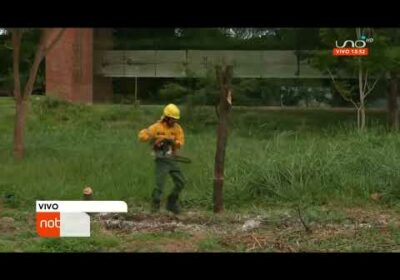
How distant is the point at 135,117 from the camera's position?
1766cm

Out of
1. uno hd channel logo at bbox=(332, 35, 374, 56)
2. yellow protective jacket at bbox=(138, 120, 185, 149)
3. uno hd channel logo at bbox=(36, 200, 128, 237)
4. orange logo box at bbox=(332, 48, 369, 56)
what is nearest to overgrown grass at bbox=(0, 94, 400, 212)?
yellow protective jacket at bbox=(138, 120, 185, 149)

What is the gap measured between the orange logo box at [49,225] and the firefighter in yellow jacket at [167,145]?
1.51 metres

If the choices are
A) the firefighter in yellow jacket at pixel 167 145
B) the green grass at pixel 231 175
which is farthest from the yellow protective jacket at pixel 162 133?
the green grass at pixel 231 175

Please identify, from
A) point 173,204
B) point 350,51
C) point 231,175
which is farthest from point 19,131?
point 350,51

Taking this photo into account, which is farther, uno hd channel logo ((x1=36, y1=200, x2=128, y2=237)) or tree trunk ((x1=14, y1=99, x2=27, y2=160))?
tree trunk ((x1=14, y1=99, x2=27, y2=160))

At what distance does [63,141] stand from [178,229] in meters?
7.58

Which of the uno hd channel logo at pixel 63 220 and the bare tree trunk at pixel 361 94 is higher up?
the bare tree trunk at pixel 361 94

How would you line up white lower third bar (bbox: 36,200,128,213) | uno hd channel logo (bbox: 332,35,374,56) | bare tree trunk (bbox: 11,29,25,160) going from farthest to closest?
uno hd channel logo (bbox: 332,35,374,56) → bare tree trunk (bbox: 11,29,25,160) → white lower third bar (bbox: 36,200,128,213)

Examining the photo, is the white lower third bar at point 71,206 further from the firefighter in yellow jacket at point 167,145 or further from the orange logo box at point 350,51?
the orange logo box at point 350,51

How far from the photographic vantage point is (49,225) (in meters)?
6.19

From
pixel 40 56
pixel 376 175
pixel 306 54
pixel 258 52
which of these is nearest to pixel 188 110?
pixel 258 52

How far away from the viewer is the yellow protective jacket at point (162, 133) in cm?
736

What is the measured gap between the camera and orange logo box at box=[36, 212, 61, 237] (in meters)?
6.14

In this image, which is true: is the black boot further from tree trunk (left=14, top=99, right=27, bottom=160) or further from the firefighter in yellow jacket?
tree trunk (left=14, top=99, right=27, bottom=160)
